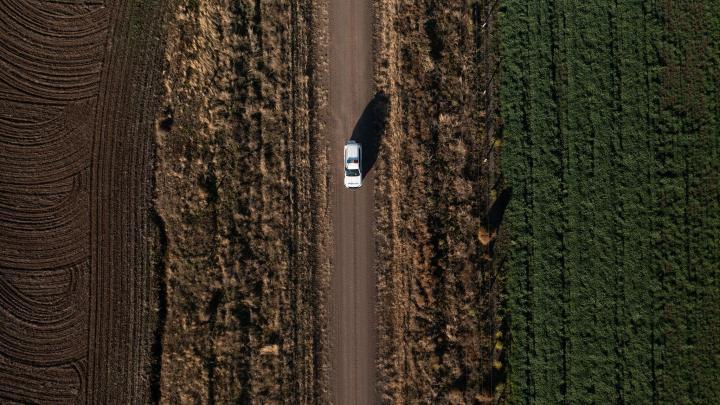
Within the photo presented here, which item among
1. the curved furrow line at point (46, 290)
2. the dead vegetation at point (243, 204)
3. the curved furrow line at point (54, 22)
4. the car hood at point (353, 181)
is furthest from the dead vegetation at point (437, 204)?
the curved furrow line at point (46, 290)

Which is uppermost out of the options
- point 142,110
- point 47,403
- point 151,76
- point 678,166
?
point 151,76

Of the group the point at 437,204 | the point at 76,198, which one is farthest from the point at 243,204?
the point at 437,204

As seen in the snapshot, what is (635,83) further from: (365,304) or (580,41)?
(365,304)

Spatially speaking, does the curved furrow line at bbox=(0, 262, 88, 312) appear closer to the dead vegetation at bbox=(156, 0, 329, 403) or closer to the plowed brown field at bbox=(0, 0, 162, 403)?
the plowed brown field at bbox=(0, 0, 162, 403)

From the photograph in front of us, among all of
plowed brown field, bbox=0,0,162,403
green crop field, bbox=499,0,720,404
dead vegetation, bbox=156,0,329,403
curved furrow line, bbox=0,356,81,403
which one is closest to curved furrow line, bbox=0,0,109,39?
plowed brown field, bbox=0,0,162,403

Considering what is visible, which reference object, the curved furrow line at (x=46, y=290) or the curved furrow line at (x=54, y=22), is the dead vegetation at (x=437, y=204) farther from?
the curved furrow line at (x=46, y=290)

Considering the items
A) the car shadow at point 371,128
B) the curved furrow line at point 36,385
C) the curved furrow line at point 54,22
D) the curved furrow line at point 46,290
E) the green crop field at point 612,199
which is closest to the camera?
the green crop field at point 612,199

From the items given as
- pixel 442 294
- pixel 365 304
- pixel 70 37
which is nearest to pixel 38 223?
pixel 70 37
